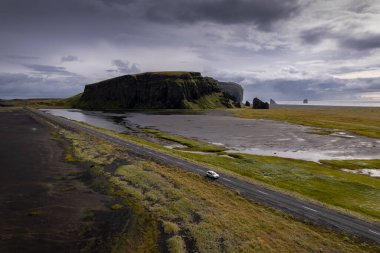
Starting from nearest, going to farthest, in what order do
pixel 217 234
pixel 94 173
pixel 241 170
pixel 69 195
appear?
pixel 217 234
pixel 69 195
pixel 94 173
pixel 241 170

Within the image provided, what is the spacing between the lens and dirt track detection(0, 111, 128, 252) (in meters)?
31.8

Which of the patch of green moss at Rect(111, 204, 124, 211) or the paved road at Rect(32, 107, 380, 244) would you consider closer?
the paved road at Rect(32, 107, 380, 244)

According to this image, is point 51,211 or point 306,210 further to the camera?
point 306,210

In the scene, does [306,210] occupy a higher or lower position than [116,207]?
higher

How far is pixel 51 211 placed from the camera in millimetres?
40000

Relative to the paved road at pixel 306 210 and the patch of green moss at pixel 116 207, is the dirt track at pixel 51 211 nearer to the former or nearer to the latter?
the patch of green moss at pixel 116 207

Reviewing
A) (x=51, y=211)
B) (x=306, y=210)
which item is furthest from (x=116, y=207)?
(x=306, y=210)

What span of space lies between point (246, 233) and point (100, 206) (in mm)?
21328

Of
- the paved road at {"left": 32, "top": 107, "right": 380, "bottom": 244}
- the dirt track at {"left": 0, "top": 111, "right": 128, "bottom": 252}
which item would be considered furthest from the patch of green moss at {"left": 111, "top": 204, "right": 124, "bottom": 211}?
the paved road at {"left": 32, "top": 107, "right": 380, "bottom": 244}

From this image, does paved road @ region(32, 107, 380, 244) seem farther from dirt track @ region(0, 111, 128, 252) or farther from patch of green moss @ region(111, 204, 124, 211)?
dirt track @ region(0, 111, 128, 252)

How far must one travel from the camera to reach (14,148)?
272ft

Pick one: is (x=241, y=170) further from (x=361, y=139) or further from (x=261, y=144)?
(x=361, y=139)

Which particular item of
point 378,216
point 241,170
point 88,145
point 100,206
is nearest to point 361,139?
point 241,170

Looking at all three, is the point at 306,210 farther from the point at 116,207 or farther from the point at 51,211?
the point at 51,211
